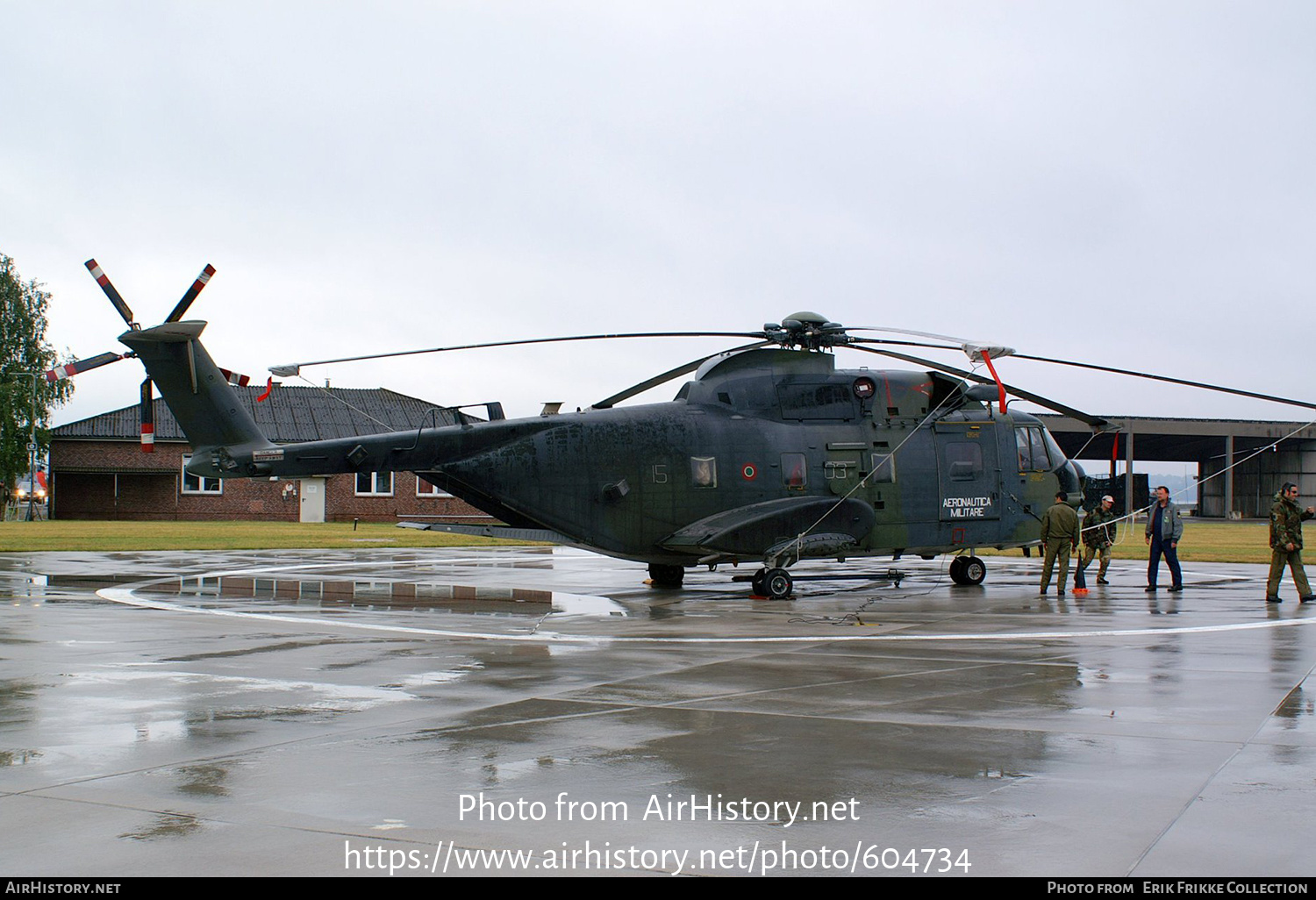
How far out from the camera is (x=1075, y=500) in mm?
19609

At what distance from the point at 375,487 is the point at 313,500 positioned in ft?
10.4

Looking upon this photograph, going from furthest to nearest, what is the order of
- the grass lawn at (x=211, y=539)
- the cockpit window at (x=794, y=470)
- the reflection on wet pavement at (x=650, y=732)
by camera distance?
the grass lawn at (x=211, y=539), the cockpit window at (x=794, y=470), the reflection on wet pavement at (x=650, y=732)

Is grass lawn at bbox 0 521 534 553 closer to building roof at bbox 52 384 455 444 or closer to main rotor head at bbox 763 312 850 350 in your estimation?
building roof at bbox 52 384 455 444

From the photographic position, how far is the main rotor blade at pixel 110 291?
1623cm

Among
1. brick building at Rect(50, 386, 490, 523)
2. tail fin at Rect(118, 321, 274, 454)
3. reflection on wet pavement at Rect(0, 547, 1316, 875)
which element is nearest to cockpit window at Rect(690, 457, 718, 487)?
reflection on wet pavement at Rect(0, 547, 1316, 875)

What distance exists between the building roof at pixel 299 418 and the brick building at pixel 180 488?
3.2 inches

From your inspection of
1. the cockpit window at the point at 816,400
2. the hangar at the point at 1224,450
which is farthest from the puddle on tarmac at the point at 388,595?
the hangar at the point at 1224,450

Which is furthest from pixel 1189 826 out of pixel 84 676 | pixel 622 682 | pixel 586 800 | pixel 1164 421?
pixel 1164 421

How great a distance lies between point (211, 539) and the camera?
116 ft

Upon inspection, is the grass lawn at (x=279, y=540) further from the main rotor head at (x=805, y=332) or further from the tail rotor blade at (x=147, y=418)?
the main rotor head at (x=805, y=332)

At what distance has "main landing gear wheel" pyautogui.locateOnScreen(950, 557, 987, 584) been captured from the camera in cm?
1979

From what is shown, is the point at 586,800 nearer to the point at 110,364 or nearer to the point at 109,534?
the point at 110,364

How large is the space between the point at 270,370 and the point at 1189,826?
13644mm

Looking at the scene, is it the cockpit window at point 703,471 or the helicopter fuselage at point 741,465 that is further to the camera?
the cockpit window at point 703,471
